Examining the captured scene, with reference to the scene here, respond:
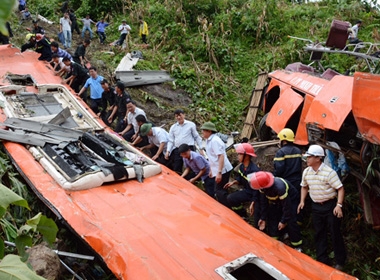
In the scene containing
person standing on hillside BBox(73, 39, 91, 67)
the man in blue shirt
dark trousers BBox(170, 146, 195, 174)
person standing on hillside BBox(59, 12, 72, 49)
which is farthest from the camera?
person standing on hillside BBox(59, 12, 72, 49)

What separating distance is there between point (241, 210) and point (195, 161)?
0.99 m

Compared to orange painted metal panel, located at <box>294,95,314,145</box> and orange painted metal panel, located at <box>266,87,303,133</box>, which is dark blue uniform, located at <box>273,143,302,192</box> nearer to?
orange painted metal panel, located at <box>294,95,314,145</box>

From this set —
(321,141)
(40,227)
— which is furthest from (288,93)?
(40,227)

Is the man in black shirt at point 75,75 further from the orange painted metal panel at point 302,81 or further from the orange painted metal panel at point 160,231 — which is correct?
the orange painted metal panel at point 302,81

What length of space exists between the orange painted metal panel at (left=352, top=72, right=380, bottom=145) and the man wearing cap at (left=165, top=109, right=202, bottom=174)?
9.40 feet

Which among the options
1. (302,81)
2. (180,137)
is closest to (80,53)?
(180,137)

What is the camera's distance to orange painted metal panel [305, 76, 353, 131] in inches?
173

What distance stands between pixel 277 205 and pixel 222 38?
8.34m

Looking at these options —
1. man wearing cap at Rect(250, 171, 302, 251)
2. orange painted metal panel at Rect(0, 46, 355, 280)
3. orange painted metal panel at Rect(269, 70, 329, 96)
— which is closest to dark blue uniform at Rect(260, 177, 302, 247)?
man wearing cap at Rect(250, 171, 302, 251)

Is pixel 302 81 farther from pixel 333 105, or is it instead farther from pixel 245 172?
pixel 245 172

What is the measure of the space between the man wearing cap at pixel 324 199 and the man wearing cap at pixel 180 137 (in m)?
2.22

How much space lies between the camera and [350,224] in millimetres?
5062

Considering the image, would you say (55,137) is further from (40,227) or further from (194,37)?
(194,37)

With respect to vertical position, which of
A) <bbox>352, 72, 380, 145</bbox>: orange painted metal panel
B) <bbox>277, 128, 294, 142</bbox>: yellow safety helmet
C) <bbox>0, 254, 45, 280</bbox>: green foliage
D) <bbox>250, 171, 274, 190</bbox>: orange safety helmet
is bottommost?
<bbox>250, 171, 274, 190</bbox>: orange safety helmet
